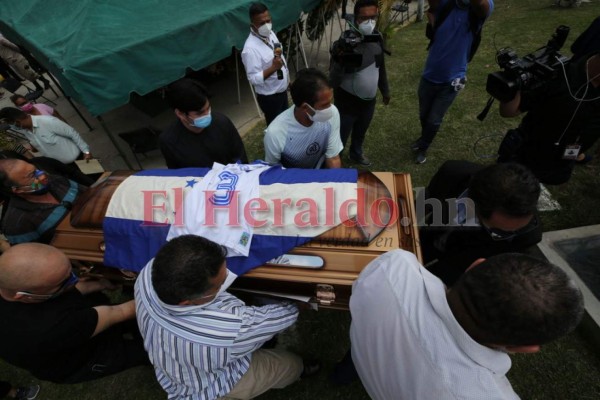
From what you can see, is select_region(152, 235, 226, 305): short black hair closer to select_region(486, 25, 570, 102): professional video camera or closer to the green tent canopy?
select_region(486, 25, 570, 102): professional video camera

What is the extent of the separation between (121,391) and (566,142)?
13.2 feet

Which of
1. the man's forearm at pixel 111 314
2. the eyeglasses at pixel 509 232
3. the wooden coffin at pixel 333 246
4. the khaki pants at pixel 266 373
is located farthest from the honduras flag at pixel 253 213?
the eyeglasses at pixel 509 232

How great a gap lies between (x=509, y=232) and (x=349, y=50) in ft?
6.97

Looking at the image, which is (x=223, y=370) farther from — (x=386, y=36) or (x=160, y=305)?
(x=386, y=36)

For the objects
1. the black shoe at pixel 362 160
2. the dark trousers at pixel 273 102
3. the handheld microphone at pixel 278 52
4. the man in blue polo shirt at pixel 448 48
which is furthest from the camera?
the black shoe at pixel 362 160

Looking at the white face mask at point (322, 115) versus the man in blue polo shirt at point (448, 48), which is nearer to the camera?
the white face mask at point (322, 115)

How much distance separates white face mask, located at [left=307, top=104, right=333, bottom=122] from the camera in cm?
223

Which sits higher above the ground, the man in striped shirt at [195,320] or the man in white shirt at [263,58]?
the man in white shirt at [263,58]

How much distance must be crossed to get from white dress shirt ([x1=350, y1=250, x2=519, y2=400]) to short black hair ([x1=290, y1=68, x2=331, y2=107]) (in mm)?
1336

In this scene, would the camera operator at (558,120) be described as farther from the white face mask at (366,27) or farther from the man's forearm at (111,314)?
the man's forearm at (111,314)

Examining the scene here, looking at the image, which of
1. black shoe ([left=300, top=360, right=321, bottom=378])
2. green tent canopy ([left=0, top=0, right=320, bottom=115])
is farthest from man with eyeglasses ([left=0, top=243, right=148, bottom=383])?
green tent canopy ([left=0, top=0, right=320, bottom=115])

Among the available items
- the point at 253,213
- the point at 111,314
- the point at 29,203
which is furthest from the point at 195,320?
the point at 29,203

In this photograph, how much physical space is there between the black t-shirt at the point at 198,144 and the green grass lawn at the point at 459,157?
1.68 m

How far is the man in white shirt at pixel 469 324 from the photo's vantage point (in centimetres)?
90
